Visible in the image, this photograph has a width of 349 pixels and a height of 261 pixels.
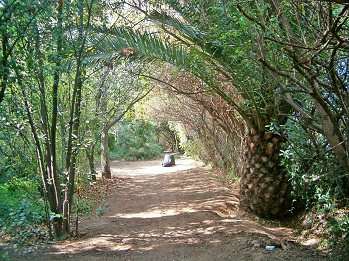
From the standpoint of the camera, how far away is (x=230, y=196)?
9.09m

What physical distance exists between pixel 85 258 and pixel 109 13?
4.62 metres

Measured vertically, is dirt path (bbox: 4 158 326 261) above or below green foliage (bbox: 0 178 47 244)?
below

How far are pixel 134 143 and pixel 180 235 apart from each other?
2145 cm

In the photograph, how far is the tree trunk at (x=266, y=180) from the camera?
652cm

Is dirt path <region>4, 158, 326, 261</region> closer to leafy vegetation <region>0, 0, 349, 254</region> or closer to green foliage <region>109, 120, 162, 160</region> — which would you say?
leafy vegetation <region>0, 0, 349, 254</region>

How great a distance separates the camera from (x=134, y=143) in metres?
27.3

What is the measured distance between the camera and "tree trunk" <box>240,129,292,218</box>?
21.4 ft

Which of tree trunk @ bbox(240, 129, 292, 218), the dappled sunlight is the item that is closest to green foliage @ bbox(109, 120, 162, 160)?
the dappled sunlight

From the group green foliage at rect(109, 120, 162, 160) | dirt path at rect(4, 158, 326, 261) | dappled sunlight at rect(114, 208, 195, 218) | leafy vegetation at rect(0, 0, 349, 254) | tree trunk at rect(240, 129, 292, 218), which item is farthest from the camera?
green foliage at rect(109, 120, 162, 160)

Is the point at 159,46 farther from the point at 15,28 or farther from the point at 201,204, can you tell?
the point at 201,204

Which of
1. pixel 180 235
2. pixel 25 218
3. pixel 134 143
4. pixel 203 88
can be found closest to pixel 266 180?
pixel 180 235

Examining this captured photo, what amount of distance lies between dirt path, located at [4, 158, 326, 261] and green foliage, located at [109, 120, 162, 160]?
55.9ft

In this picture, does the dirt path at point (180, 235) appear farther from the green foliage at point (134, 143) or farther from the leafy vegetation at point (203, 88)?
the green foliage at point (134, 143)

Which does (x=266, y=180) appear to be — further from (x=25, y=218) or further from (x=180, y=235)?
(x=25, y=218)
